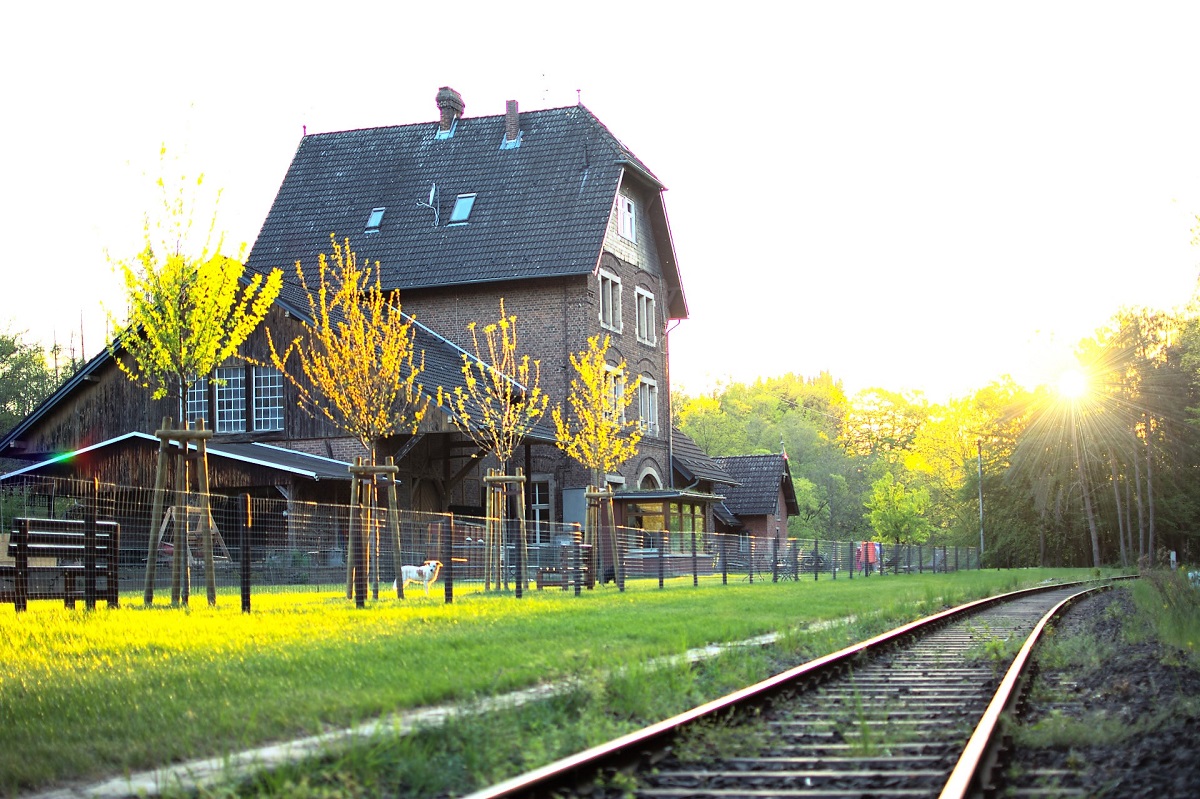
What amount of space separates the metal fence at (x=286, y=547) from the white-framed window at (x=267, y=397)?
10.5m

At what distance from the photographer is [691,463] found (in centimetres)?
4734

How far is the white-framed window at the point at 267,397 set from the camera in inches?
1372

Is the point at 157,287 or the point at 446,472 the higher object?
the point at 157,287

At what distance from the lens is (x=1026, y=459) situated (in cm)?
6225

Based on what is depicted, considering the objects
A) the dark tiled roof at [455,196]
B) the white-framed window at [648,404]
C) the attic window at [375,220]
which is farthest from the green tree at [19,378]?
the white-framed window at [648,404]

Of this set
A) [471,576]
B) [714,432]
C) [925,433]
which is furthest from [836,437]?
[471,576]

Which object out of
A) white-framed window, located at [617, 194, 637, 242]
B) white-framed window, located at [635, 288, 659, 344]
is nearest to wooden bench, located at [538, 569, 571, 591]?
white-framed window, located at [617, 194, 637, 242]

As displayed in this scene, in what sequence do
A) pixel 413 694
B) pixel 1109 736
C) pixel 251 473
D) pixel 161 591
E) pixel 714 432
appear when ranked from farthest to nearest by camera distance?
pixel 714 432 → pixel 251 473 → pixel 161 591 → pixel 413 694 → pixel 1109 736

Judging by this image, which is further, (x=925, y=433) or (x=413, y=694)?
(x=925, y=433)

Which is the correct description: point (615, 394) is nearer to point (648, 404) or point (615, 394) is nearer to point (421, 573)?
point (648, 404)

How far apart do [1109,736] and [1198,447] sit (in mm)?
58521

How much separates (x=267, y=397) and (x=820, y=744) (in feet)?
97.3

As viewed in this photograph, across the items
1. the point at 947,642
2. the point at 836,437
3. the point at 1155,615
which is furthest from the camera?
the point at 836,437

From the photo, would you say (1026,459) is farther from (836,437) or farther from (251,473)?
(836,437)
